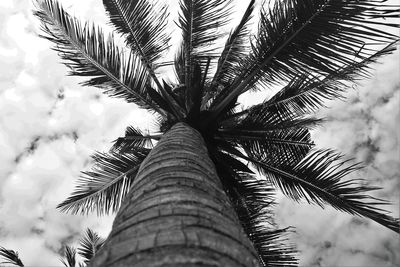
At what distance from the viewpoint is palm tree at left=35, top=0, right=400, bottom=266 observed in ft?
4.79

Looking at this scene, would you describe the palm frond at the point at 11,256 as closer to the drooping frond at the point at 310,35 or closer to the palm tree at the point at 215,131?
the palm tree at the point at 215,131

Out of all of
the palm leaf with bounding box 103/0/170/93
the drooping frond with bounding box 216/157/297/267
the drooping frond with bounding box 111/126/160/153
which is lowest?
the drooping frond with bounding box 216/157/297/267

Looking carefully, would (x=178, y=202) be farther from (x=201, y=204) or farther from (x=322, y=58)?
(x=322, y=58)

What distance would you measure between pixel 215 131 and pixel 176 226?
3.50 meters

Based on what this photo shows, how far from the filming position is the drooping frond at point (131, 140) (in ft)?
20.1

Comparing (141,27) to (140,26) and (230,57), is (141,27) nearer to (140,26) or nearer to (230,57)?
(140,26)

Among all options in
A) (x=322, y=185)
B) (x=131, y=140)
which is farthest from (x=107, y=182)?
(x=322, y=185)

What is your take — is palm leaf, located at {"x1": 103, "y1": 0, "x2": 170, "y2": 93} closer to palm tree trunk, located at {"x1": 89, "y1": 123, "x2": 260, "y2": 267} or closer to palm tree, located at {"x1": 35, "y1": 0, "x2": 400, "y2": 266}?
palm tree, located at {"x1": 35, "y1": 0, "x2": 400, "y2": 266}

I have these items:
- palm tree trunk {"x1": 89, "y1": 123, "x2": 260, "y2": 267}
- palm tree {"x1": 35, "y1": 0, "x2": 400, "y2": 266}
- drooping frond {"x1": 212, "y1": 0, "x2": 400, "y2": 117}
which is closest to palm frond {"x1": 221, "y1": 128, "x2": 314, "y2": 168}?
palm tree {"x1": 35, "y1": 0, "x2": 400, "y2": 266}

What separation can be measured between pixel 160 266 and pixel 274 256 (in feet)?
13.1

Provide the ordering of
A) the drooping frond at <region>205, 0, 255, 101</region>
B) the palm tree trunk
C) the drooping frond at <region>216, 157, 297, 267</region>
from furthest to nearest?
1. the drooping frond at <region>205, 0, 255, 101</region>
2. the drooping frond at <region>216, 157, 297, 267</region>
3. the palm tree trunk

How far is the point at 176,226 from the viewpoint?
1398 millimetres

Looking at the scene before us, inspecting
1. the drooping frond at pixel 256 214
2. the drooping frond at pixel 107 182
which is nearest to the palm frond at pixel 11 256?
the drooping frond at pixel 107 182

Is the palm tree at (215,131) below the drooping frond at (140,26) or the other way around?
below
